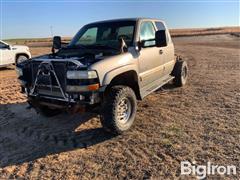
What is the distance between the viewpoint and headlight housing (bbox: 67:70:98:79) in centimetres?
467

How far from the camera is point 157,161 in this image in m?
4.33

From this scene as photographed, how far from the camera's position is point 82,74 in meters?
4.68

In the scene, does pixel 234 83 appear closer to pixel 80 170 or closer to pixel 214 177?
pixel 214 177

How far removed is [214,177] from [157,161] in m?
0.81

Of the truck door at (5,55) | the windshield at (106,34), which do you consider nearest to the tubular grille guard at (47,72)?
the windshield at (106,34)

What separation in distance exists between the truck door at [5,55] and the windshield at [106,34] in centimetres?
795

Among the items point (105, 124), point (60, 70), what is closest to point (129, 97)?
point (105, 124)

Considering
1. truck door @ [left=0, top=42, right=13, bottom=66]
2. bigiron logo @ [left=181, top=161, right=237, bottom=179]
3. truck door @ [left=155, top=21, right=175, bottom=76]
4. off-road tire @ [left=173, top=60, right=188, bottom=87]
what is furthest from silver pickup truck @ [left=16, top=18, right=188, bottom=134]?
A: truck door @ [left=0, top=42, right=13, bottom=66]

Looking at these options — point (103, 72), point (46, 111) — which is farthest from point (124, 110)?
point (46, 111)

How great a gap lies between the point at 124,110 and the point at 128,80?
651 millimetres

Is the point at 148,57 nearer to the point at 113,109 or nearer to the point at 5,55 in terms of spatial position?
the point at 113,109

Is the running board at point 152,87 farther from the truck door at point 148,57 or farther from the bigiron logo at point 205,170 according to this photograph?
the bigiron logo at point 205,170

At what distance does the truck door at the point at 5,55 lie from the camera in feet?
44.6

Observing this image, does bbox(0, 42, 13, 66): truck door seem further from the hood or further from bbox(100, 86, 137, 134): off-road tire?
bbox(100, 86, 137, 134): off-road tire
